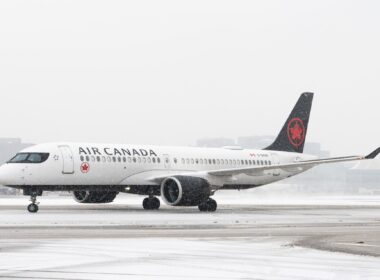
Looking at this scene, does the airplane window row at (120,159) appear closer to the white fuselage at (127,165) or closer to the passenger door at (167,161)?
the white fuselage at (127,165)

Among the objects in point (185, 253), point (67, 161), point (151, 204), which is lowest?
point (151, 204)

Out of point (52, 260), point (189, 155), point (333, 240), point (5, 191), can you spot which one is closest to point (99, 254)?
point (52, 260)

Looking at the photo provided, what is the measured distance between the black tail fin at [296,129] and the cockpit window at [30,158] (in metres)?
18.1

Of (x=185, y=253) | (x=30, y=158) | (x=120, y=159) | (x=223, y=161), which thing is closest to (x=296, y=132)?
(x=223, y=161)

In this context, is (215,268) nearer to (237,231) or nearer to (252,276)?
(252,276)

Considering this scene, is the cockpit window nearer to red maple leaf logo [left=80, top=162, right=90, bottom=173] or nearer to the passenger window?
the passenger window

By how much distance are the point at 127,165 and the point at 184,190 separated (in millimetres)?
3884

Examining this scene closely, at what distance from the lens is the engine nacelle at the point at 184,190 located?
39.2 metres

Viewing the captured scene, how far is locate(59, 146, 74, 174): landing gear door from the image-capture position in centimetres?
3834

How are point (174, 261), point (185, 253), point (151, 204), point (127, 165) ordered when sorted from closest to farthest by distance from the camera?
point (174, 261) < point (185, 253) < point (127, 165) < point (151, 204)

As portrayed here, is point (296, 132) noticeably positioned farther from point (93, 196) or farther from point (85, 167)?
point (85, 167)

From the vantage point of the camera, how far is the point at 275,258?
14367mm

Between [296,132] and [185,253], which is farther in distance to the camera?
[296,132]

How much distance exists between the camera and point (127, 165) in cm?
4125
